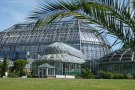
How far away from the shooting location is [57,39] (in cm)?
9100

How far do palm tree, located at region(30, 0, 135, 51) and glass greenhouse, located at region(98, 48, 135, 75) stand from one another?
51.8 meters

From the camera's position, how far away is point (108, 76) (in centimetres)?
5259

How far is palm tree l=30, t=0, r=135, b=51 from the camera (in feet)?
23.1

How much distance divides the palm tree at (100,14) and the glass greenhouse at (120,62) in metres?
51.8

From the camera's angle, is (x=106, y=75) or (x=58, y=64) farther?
(x=58, y=64)

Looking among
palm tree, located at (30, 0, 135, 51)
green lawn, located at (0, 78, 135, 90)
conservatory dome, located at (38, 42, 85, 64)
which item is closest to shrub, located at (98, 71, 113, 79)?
conservatory dome, located at (38, 42, 85, 64)

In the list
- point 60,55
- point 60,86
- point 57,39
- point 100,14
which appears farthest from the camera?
point 57,39

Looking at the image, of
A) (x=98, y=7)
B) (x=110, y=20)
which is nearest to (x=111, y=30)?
(x=110, y=20)

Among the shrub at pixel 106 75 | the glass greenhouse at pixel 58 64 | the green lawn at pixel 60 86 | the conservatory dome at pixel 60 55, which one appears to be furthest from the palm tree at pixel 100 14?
the conservatory dome at pixel 60 55

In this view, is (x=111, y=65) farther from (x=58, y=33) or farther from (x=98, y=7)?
(x=98, y=7)

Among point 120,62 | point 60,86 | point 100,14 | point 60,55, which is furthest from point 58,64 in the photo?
point 100,14

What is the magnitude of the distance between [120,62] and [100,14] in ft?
173

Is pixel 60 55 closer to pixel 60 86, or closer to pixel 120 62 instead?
pixel 120 62

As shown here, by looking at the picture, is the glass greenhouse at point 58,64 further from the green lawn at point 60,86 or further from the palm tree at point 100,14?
the palm tree at point 100,14
